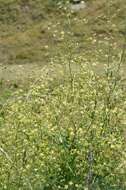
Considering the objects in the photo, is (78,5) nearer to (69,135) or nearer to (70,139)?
(69,135)

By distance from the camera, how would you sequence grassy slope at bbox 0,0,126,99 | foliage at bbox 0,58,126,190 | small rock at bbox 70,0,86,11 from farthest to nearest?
1. small rock at bbox 70,0,86,11
2. grassy slope at bbox 0,0,126,99
3. foliage at bbox 0,58,126,190

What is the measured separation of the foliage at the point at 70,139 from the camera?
8562 millimetres

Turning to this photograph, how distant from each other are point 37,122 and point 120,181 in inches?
52.3

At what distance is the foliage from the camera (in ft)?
28.1

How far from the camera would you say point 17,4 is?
30.9 meters

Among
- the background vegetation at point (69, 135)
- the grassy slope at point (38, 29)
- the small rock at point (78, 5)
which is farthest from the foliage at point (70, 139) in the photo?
the small rock at point (78, 5)

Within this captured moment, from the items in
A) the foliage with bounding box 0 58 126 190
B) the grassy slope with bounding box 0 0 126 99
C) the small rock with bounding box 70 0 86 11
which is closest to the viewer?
the foliage with bounding box 0 58 126 190

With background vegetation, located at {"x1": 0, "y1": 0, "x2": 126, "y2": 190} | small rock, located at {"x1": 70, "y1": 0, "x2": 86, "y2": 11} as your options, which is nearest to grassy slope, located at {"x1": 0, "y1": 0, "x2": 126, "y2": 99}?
small rock, located at {"x1": 70, "y1": 0, "x2": 86, "y2": 11}

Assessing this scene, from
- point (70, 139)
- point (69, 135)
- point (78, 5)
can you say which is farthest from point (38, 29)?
point (70, 139)

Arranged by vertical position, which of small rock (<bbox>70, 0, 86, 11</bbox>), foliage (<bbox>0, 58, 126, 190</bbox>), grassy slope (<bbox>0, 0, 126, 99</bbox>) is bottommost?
grassy slope (<bbox>0, 0, 126, 99</bbox>)

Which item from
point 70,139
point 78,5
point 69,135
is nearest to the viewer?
point 70,139

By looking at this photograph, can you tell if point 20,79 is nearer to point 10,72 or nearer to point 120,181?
point 10,72

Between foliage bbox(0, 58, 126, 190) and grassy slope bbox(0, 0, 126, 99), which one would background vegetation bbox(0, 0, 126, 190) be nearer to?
foliage bbox(0, 58, 126, 190)

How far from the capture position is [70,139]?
895cm
